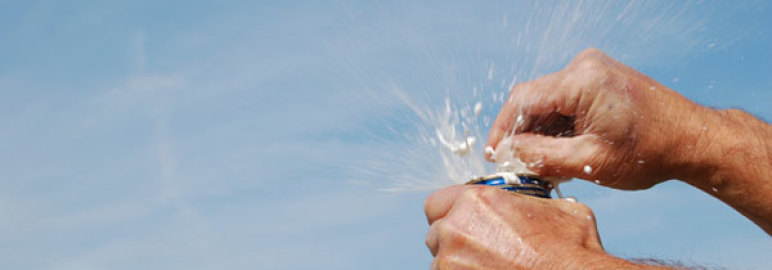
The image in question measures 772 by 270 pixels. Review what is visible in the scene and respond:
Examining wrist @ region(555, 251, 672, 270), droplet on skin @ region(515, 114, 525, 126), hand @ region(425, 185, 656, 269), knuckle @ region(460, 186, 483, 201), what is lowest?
wrist @ region(555, 251, 672, 270)

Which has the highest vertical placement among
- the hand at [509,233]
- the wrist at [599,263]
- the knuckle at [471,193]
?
the knuckle at [471,193]

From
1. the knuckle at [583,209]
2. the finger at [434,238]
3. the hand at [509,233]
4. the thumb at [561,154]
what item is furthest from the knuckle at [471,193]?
the thumb at [561,154]

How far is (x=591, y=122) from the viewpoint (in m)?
3.67

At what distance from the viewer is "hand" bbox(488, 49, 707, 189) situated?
3.58 metres

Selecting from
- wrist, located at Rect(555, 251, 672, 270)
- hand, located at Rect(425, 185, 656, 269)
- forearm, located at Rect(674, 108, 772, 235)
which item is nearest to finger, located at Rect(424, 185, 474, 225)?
hand, located at Rect(425, 185, 656, 269)

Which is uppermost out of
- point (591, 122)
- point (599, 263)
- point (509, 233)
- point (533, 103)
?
point (533, 103)

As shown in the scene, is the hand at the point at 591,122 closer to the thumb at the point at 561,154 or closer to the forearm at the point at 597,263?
the thumb at the point at 561,154

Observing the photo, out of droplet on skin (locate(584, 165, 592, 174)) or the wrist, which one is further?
droplet on skin (locate(584, 165, 592, 174))

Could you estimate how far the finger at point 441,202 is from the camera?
2.99 m

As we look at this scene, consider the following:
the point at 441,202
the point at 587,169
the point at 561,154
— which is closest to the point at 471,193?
the point at 441,202

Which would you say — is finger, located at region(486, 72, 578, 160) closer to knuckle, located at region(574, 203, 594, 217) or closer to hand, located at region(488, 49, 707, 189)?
hand, located at region(488, 49, 707, 189)

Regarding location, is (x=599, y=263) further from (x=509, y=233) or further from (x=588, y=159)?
(x=588, y=159)

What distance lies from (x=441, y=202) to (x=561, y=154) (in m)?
0.79

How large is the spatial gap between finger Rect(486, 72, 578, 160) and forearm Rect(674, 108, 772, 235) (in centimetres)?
73
